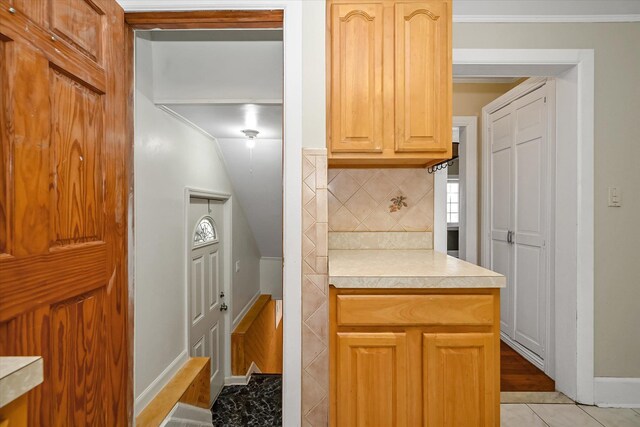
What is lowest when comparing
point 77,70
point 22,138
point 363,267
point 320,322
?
point 320,322

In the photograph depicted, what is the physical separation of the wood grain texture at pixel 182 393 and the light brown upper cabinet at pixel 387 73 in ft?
6.11

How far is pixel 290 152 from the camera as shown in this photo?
5.17 feet

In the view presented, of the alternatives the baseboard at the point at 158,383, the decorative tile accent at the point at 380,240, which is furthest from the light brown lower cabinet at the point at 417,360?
the baseboard at the point at 158,383

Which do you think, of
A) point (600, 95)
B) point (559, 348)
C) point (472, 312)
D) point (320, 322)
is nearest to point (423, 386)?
point (472, 312)

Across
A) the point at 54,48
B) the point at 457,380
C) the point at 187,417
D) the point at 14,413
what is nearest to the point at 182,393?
the point at 187,417

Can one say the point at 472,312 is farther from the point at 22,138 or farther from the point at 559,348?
the point at 22,138

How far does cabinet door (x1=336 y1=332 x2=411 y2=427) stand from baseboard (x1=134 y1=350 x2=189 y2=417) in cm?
133

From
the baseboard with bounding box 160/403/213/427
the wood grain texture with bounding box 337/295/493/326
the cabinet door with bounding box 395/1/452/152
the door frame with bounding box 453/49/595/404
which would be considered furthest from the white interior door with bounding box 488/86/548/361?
the baseboard with bounding box 160/403/213/427

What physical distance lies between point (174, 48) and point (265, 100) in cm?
67

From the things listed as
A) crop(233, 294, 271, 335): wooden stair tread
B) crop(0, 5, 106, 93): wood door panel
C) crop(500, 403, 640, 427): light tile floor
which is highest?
crop(0, 5, 106, 93): wood door panel

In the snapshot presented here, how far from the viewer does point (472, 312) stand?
139 centimetres

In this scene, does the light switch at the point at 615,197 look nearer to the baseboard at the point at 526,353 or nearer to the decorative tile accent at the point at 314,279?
the baseboard at the point at 526,353

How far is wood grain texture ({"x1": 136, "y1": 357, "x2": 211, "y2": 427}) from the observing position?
2.04m

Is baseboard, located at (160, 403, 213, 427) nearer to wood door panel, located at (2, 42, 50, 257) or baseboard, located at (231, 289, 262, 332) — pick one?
baseboard, located at (231, 289, 262, 332)
